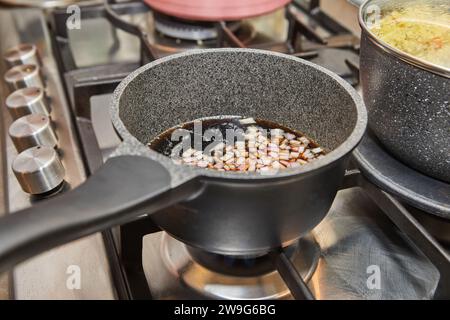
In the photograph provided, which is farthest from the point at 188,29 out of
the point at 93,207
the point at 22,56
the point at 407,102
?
the point at 93,207

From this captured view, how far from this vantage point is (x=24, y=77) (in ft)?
2.40

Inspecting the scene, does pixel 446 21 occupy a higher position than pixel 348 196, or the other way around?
pixel 446 21

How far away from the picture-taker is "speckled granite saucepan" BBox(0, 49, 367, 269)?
32 centimetres

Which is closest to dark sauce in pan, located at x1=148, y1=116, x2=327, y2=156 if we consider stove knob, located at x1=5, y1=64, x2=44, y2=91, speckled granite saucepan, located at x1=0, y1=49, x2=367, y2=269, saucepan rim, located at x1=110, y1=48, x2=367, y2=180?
speckled granite saucepan, located at x1=0, y1=49, x2=367, y2=269

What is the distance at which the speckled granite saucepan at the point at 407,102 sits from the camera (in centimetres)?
49

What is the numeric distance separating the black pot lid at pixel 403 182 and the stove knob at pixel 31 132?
0.42m

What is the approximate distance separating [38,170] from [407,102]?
45cm

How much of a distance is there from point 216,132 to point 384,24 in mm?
264

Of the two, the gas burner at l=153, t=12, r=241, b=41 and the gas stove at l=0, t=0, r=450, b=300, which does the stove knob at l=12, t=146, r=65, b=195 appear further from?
the gas burner at l=153, t=12, r=241, b=41

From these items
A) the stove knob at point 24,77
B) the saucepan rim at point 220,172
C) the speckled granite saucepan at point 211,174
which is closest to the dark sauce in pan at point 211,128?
the speckled granite saucepan at point 211,174

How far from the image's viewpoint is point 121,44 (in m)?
1.00

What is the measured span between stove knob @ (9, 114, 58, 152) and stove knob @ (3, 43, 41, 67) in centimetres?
20

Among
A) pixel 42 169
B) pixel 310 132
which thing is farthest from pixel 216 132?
pixel 42 169
